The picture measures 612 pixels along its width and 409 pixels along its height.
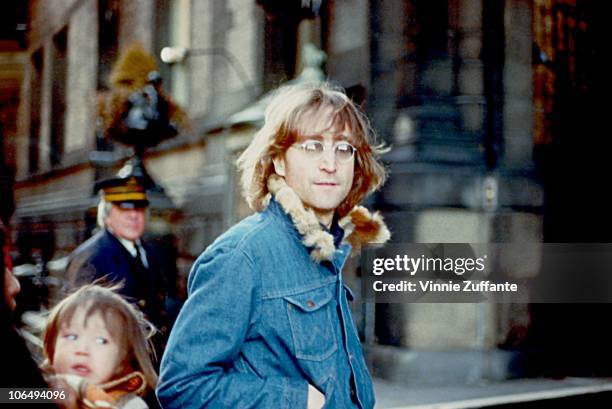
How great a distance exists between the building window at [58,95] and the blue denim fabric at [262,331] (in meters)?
1.01

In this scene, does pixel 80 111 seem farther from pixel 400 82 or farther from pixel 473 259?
pixel 473 259

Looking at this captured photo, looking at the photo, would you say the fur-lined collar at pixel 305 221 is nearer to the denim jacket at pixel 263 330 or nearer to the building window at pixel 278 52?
the denim jacket at pixel 263 330

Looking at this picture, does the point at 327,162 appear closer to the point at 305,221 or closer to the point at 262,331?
the point at 305,221

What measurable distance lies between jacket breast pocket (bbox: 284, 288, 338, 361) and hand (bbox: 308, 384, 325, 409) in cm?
6

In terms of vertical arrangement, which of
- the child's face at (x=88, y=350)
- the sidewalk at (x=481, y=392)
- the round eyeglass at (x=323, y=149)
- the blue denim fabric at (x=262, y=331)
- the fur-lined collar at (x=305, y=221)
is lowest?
the sidewalk at (x=481, y=392)

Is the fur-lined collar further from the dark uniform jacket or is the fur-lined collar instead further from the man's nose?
the dark uniform jacket

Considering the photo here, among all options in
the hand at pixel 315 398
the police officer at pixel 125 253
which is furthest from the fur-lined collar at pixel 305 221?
the police officer at pixel 125 253

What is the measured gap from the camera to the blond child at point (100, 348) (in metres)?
2.06

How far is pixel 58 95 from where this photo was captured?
218 cm

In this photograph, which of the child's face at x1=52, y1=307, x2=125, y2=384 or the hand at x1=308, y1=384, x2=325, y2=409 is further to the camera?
the child's face at x1=52, y1=307, x2=125, y2=384

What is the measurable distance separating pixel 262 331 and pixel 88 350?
3.25 ft

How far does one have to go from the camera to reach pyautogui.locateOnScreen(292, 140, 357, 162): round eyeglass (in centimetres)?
148

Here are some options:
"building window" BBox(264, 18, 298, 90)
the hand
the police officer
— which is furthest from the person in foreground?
"building window" BBox(264, 18, 298, 90)

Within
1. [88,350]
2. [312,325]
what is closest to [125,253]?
[88,350]
